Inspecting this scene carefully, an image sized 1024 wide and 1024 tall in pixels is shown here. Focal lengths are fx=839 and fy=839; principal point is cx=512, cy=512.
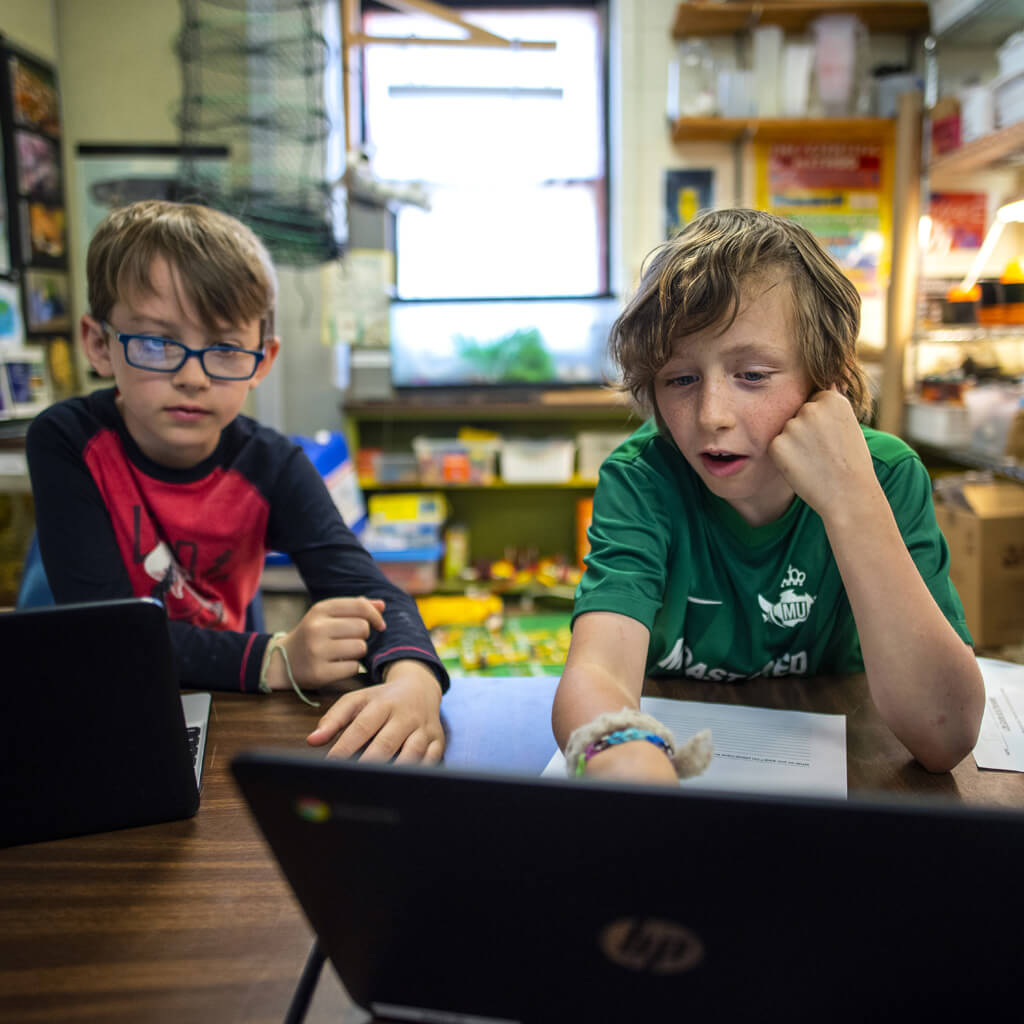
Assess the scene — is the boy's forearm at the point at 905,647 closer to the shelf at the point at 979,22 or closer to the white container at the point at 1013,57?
the white container at the point at 1013,57

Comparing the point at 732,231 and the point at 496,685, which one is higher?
the point at 732,231

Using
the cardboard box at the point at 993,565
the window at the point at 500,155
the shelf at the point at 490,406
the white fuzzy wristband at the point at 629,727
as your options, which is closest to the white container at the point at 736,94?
the window at the point at 500,155

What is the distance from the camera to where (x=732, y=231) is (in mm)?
867

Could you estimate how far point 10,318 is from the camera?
2.62 meters

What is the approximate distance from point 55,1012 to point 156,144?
3225mm

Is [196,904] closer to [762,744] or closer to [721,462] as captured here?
[762,744]

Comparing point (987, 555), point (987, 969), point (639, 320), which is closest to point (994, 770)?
point (987, 969)

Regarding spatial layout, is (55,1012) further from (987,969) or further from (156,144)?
(156,144)

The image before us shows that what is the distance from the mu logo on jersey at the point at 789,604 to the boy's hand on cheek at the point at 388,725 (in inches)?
15.9

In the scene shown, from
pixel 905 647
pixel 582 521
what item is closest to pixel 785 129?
pixel 582 521

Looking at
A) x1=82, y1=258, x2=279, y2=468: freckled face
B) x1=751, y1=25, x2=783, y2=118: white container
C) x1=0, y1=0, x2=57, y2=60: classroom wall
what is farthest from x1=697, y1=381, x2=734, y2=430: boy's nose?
x1=0, y1=0, x2=57, y2=60: classroom wall

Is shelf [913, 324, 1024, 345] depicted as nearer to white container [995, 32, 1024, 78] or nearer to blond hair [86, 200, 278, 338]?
white container [995, 32, 1024, 78]

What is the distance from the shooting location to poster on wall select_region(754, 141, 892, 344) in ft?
10.4

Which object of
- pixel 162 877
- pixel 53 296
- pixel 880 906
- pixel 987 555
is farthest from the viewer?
pixel 53 296
